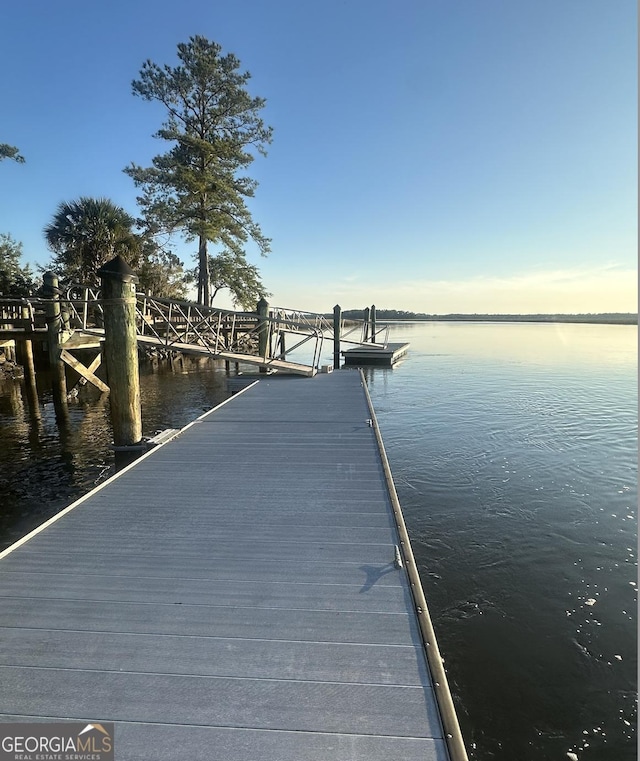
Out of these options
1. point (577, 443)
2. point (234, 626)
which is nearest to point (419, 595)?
point (234, 626)

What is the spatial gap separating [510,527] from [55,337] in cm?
1201

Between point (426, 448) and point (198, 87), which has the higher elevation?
point (198, 87)

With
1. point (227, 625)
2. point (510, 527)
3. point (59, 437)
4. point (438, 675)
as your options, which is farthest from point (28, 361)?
point (438, 675)

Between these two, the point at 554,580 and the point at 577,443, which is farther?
the point at 577,443

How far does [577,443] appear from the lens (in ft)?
30.7

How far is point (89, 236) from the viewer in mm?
22719

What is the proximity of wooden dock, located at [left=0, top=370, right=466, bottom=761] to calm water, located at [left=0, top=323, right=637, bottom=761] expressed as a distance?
1.18m

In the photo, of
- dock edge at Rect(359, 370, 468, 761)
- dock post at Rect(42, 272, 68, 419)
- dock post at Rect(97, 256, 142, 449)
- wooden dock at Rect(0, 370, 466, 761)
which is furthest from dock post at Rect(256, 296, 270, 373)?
dock edge at Rect(359, 370, 468, 761)

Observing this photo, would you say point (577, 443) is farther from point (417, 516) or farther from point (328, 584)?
point (328, 584)

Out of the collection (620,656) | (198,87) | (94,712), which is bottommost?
(620,656)

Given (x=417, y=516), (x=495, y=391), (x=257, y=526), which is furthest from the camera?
(x=495, y=391)

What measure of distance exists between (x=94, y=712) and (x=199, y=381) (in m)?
16.4

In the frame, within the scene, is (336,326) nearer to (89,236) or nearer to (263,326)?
(263,326)

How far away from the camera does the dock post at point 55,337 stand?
38.7 ft
